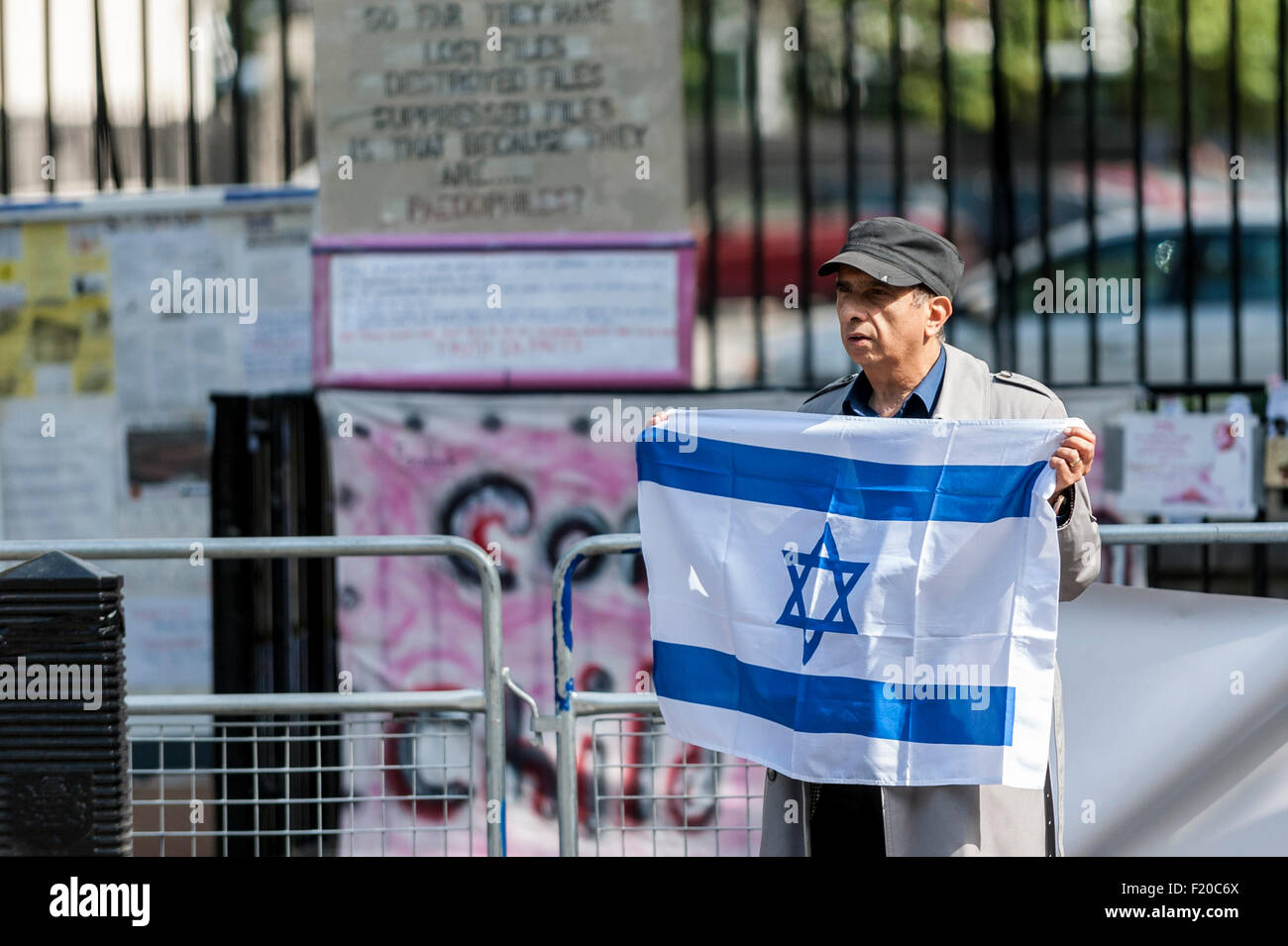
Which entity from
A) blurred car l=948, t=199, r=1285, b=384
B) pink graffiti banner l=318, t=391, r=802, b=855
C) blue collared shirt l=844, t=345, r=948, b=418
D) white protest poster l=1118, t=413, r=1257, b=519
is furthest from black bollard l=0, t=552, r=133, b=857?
blurred car l=948, t=199, r=1285, b=384

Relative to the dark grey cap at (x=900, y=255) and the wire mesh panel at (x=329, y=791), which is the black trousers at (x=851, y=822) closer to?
the dark grey cap at (x=900, y=255)

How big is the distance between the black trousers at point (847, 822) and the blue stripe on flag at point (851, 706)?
142mm

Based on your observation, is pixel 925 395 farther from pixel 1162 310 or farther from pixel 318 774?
pixel 1162 310

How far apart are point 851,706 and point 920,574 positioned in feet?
1.09

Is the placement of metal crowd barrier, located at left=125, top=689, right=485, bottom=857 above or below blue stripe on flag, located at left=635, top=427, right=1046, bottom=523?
below

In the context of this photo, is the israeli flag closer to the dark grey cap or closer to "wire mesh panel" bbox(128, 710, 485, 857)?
the dark grey cap

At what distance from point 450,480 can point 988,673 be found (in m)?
3.14

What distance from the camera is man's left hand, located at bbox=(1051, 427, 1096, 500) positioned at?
10.7 feet

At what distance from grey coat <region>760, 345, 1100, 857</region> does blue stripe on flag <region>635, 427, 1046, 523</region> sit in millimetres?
133

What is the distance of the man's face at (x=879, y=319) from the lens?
3.42 metres

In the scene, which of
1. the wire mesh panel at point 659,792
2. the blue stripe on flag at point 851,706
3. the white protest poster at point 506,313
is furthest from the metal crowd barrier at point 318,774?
the white protest poster at point 506,313

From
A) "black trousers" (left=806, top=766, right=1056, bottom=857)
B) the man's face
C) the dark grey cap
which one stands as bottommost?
"black trousers" (left=806, top=766, right=1056, bottom=857)

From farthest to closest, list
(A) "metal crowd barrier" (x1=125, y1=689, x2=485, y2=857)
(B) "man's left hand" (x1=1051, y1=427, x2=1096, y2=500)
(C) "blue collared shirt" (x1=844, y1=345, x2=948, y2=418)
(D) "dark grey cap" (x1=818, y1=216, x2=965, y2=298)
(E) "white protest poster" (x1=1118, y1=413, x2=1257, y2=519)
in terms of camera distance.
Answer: (E) "white protest poster" (x1=1118, y1=413, x2=1257, y2=519)
(A) "metal crowd barrier" (x1=125, y1=689, x2=485, y2=857)
(C) "blue collared shirt" (x1=844, y1=345, x2=948, y2=418)
(D) "dark grey cap" (x1=818, y1=216, x2=965, y2=298)
(B) "man's left hand" (x1=1051, y1=427, x2=1096, y2=500)
